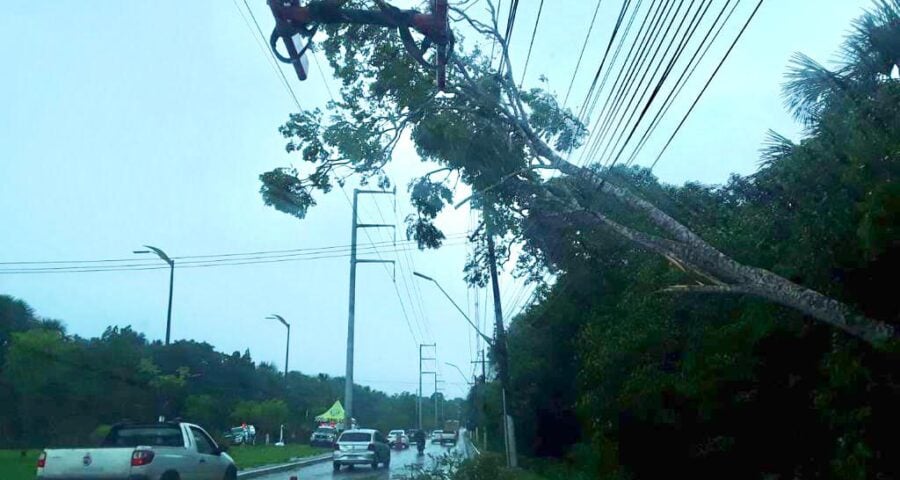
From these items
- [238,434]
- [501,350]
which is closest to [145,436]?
[501,350]

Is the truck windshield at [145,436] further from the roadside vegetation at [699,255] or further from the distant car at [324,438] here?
the distant car at [324,438]

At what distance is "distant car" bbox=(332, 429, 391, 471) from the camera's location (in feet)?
126

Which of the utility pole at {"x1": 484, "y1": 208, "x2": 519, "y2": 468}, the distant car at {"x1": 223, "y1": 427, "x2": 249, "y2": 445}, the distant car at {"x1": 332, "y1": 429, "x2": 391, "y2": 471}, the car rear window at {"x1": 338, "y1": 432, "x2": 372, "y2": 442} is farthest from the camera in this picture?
the distant car at {"x1": 223, "y1": 427, "x2": 249, "y2": 445}

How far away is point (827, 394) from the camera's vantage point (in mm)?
13797

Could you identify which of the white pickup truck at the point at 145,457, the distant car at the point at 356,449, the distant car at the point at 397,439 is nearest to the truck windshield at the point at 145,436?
the white pickup truck at the point at 145,457

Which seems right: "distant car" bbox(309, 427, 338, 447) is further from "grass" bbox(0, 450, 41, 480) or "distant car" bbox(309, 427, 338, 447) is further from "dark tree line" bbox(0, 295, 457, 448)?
Answer: "grass" bbox(0, 450, 41, 480)

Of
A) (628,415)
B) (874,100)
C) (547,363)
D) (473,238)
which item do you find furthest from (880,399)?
(547,363)

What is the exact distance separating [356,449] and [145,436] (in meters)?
21.3

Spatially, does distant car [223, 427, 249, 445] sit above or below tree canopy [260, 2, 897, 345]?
below

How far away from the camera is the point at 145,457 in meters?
16.1

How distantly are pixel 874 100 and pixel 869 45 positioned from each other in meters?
1.02

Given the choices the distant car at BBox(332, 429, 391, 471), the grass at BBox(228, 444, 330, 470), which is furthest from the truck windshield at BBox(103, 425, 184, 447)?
the distant car at BBox(332, 429, 391, 471)

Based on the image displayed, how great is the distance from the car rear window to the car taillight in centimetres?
2313

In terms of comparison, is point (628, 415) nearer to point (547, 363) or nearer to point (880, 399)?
A: point (880, 399)
